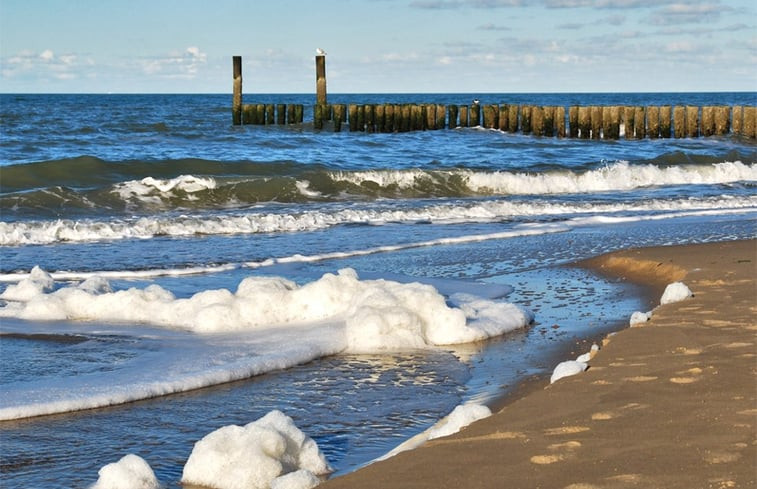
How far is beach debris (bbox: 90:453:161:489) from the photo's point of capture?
4.16 metres

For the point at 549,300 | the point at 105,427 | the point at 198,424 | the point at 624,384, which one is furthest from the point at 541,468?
the point at 549,300

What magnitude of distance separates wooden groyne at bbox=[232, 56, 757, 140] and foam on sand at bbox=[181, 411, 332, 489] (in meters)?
26.5

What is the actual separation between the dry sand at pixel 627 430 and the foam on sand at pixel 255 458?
453mm

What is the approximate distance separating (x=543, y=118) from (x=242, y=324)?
25939mm

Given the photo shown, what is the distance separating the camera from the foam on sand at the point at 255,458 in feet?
13.9

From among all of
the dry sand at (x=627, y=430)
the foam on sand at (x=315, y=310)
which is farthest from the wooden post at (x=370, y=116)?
the dry sand at (x=627, y=430)

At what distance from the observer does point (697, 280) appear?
27.8 feet

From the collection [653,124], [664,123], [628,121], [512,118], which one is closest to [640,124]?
[628,121]

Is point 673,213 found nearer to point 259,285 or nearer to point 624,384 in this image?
point 259,285

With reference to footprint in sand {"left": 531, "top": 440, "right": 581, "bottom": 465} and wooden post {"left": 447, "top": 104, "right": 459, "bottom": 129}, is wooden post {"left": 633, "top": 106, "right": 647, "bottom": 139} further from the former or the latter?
footprint in sand {"left": 531, "top": 440, "right": 581, "bottom": 465}

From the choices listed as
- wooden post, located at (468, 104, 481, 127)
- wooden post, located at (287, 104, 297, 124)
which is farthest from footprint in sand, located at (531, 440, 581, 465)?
wooden post, located at (287, 104, 297, 124)

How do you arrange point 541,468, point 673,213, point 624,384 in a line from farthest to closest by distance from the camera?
point 673,213 → point 624,384 → point 541,468

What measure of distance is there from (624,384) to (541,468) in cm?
139

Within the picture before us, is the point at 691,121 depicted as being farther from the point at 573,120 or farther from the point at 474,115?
the point at 474,115
